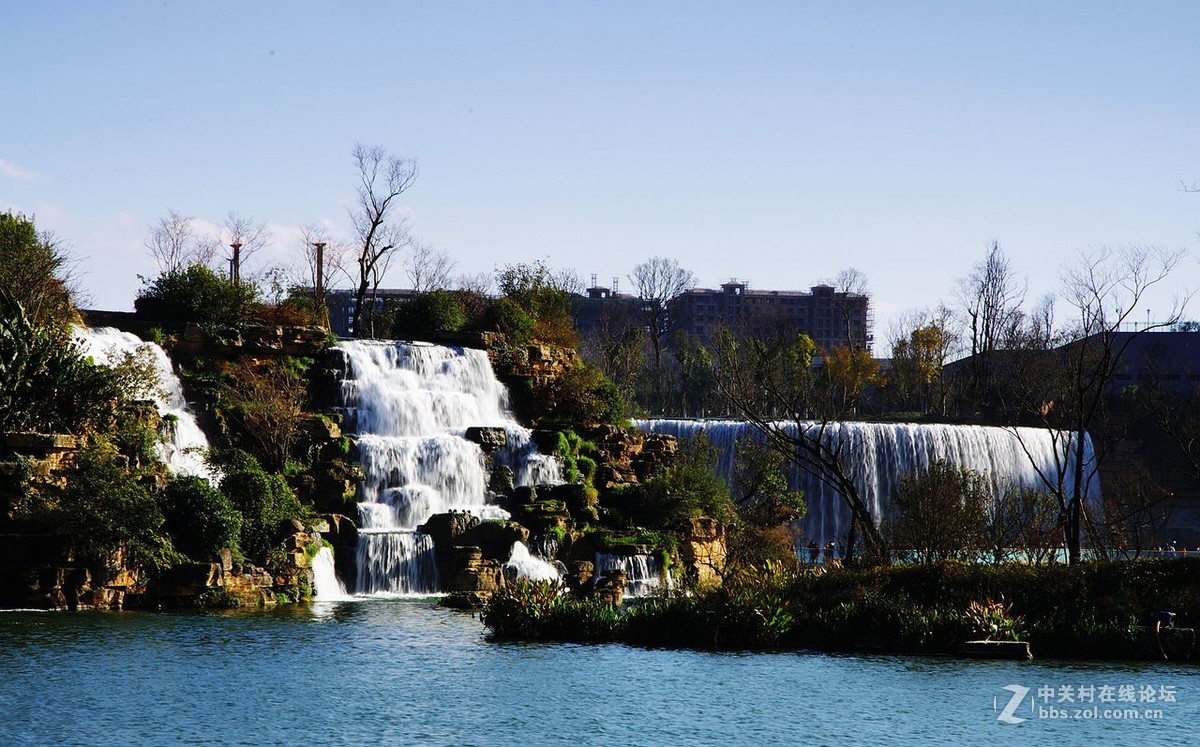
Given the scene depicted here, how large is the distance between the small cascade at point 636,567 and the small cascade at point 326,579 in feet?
25.2

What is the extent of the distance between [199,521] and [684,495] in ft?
52.7

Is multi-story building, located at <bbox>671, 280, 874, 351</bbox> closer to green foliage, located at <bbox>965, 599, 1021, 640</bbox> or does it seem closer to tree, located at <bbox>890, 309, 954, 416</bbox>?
tree, located at <bbox>890, 309, 954, 416</bbox>

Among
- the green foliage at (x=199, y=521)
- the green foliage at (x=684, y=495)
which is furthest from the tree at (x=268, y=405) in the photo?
the green foliage at (x=684, y=495)

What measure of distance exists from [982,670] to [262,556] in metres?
19.8

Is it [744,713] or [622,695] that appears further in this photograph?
[622,695]

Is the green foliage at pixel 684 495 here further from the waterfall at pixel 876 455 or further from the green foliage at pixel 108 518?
the green foliage at pixel 108 518

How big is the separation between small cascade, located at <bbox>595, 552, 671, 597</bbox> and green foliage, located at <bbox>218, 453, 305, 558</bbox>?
924cm

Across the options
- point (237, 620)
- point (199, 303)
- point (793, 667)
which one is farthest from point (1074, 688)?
point (199, 303)

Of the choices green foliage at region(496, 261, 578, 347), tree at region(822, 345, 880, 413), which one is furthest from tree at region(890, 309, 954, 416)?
green foliage at region(496, 261, 578, 347)

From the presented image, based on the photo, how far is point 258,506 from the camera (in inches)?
1387

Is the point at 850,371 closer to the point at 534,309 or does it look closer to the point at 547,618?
the point at 534,309

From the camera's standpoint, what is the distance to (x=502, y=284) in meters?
59.8

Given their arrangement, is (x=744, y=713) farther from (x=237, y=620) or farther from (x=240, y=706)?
(x=237, y=620)

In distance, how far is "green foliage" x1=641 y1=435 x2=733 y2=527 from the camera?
1678 inches
